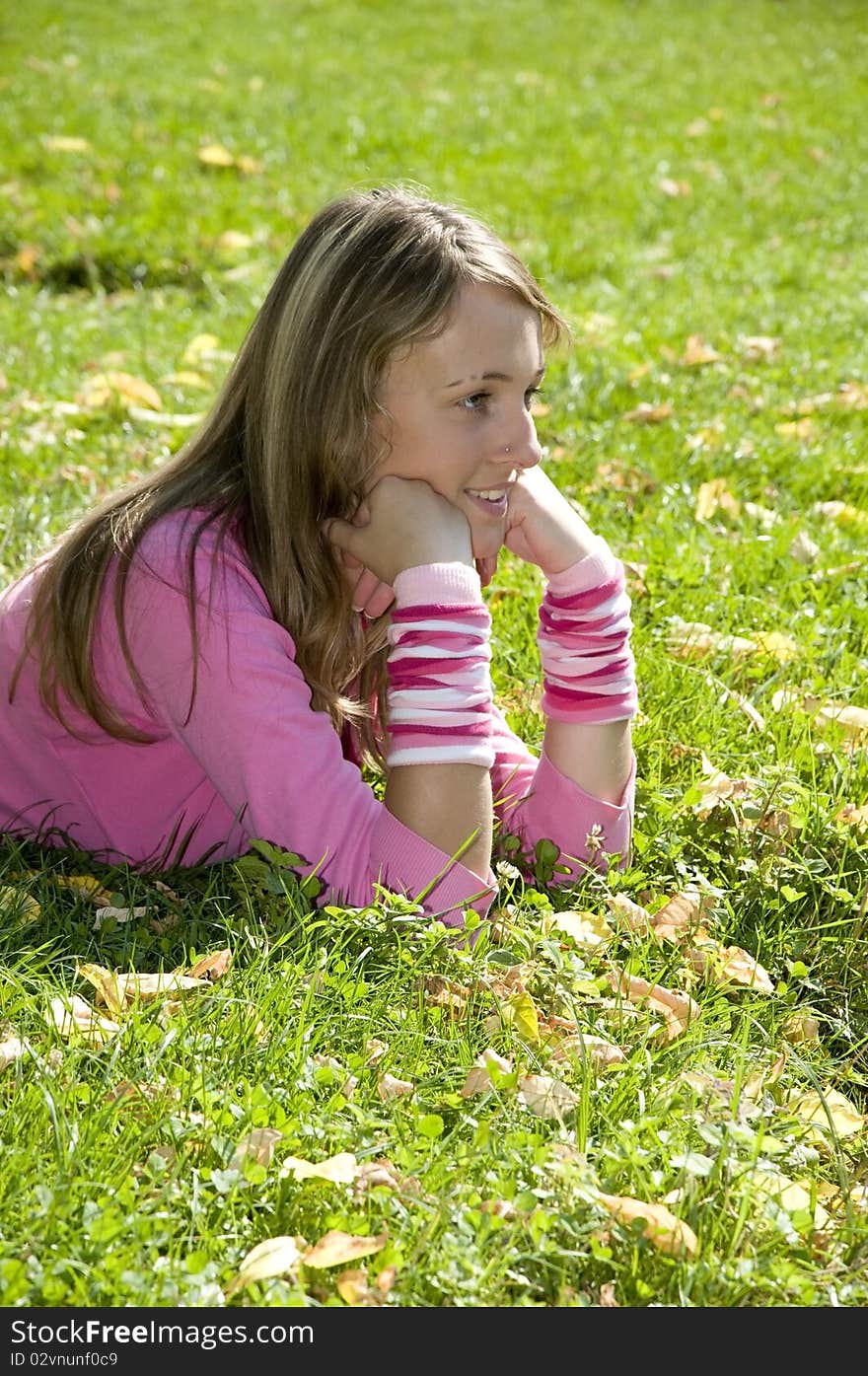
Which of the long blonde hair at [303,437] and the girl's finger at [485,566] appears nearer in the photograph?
the long blonde hair at [303,437]

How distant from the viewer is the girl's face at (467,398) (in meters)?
2.31

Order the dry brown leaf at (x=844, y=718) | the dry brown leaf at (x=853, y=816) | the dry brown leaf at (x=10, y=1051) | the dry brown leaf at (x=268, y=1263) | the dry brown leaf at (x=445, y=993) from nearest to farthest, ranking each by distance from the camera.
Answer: the dry brown leaf at (x=268, y=1263)
the dry brown leaf at (x=10, y=1051)
the dry brown leaf at (x=445, y=993)
the dry brown leaf at (x=853, y=816)
the dry brown leaf at (x=844, y=718)

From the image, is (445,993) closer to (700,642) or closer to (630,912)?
(630,912)

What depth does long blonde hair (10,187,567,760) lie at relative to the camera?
2.31 meters

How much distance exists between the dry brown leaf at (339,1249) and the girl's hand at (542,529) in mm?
1296

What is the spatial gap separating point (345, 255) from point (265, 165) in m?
6.32

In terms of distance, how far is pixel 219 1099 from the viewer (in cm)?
190

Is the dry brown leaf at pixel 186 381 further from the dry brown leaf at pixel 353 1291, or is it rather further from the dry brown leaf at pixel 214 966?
the dry brown leaf at pixel 353 1291

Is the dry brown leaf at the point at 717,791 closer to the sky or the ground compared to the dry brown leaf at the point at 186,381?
closer to the ground

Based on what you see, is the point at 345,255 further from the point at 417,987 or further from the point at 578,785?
the point at 417,987

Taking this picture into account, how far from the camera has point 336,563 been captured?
2.51 m

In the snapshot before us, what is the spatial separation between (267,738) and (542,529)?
2.24ft

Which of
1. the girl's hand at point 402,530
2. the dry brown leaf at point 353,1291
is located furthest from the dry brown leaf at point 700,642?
the dry brown leaf at point 353,1291

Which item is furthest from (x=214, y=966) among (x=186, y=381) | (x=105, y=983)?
(x=186, y=381)
